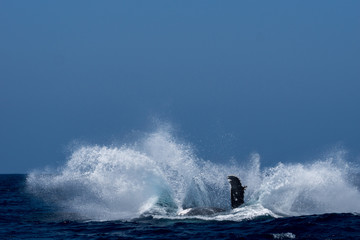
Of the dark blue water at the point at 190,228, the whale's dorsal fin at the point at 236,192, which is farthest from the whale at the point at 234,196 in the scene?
the dark blue water at the point at 190,228

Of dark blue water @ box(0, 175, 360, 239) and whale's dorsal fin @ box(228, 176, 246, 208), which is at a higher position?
whale's dorsal fin @ box(228, 176, 246, 208)

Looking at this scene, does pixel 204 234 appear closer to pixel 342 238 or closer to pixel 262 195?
pixel 342 238

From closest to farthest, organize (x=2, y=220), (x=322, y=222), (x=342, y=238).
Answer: (x=342, y=238) → (x=322, y=222) → (x=2, y=220)

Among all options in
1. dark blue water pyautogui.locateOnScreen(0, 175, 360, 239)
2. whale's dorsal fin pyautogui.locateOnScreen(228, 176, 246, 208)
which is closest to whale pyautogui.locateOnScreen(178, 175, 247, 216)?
whale's dorsal fin pyautogui.locateOnScreen(228, 176, 246, 208)

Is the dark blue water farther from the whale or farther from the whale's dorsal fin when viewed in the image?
the whale's dorsal fin

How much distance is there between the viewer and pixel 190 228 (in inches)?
827

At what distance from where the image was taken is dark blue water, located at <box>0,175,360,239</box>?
1864cm

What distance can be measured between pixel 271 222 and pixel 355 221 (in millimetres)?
3549

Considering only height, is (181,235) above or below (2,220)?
below

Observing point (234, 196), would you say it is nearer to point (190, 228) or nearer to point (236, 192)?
point (236, 192)

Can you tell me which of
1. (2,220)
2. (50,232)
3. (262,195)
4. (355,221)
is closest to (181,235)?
(50,232)

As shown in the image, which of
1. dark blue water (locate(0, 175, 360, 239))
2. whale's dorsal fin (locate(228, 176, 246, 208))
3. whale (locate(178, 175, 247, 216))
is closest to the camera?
dark blue water (locate(0, 175, 360, 239))

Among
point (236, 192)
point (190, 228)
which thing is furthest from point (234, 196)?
point (190, 228)

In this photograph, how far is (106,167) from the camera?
30922 millimetres
